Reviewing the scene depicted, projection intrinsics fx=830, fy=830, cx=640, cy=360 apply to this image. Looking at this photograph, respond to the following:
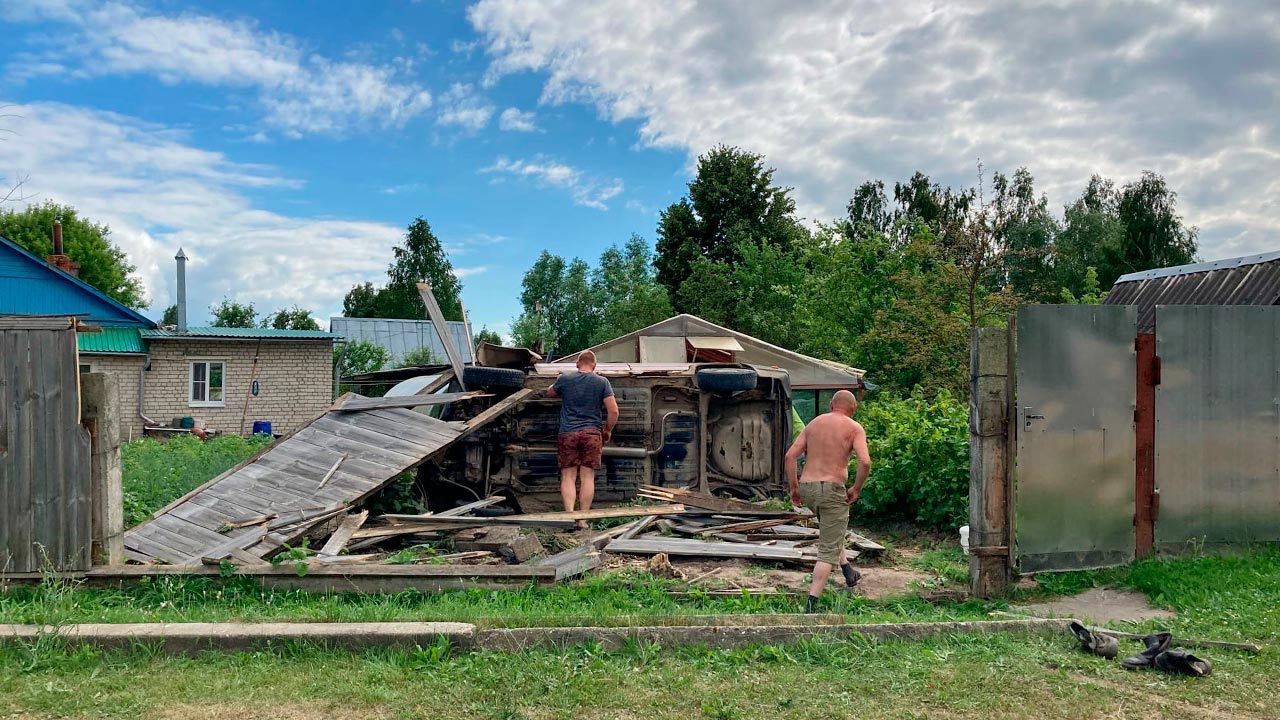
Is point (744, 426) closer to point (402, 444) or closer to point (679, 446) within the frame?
point (679, 446)

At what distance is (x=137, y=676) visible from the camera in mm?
4484

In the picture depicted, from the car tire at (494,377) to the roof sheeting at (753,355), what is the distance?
8.19m

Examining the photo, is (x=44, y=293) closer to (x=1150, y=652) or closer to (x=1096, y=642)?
(x=1096, y=642)

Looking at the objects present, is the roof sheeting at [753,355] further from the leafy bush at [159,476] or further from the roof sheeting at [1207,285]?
the leafy bush at [159,476]

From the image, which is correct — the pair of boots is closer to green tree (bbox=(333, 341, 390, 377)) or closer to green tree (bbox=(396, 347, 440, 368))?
green tree (bbox=(333, 341, 390, 377))

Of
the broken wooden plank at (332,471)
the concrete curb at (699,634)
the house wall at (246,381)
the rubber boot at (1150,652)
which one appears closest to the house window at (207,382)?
the house wall at (246,381)

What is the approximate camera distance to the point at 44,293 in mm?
27312

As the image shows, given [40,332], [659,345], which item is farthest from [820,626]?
[659,345]

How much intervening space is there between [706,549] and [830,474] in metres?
1.68

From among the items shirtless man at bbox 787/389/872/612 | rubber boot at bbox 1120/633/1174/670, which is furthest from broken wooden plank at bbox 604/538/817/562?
rubber boot at bbox 1120/633/1174/670

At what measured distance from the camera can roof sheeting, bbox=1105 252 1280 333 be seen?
48.4 feet

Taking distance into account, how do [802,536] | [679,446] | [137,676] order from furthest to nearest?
[679,446]
[802,536]
[137,676]

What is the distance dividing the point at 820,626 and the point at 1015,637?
1262 millimetres

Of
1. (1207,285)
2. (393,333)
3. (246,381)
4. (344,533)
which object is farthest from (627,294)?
(344,533)
